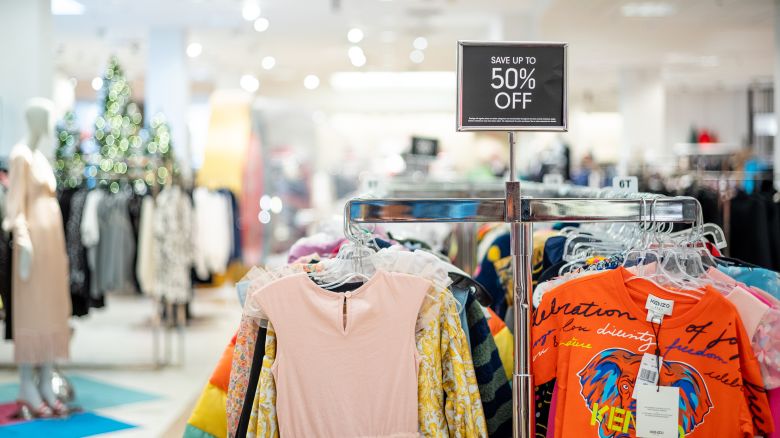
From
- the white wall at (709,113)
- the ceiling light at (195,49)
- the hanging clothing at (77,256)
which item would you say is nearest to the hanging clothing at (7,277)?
the hanging clothing at (77,256)

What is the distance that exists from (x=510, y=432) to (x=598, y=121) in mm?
19534

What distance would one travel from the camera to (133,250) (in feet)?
22.3

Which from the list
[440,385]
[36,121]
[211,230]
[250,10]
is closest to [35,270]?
[36,121]

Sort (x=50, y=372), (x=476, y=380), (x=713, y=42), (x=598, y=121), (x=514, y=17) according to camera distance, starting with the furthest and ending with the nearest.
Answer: (x=598, y=121), (x=713, y=42), (x=514, y=17), (x=50, y=372), (x=476, y=380)

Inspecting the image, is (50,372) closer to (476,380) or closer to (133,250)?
(133,250)

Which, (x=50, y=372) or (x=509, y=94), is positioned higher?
(x=509, y=94)

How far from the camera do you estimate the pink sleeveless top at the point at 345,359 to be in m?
1.92

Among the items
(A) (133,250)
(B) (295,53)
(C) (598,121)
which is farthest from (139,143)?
(C) (598,121)

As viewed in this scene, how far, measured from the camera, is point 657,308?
6.40 ft

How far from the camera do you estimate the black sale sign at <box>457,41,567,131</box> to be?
1.89 metres

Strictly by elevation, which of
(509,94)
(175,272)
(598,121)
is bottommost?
(175,272)

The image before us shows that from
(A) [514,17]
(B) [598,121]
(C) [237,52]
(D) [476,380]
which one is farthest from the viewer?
(B) [598,121]

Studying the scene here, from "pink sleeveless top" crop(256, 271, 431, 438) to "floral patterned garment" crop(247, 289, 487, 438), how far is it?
0.9 inches

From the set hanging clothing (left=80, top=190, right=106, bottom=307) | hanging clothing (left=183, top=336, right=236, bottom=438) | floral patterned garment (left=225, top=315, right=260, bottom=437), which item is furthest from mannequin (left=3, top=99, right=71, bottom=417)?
floral patterned garment (left=225, top=315, right=260, bottom=437)
